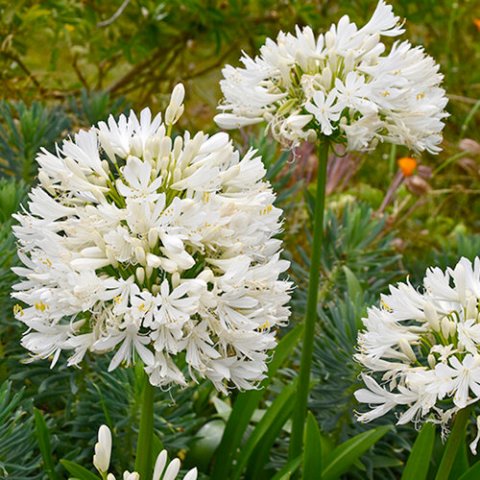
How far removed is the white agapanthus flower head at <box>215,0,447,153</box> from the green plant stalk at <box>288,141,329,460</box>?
0.32 feet

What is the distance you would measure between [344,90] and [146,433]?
81 cm

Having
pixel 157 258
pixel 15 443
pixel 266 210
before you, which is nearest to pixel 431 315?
pixel 266 210

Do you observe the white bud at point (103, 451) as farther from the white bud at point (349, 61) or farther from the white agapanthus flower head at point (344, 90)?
the white bud at point (349, 61)

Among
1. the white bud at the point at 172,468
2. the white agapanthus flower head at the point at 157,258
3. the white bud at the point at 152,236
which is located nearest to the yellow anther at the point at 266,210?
the white agapanthus flower head at the point at 157,258

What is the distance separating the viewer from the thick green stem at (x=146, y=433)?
1.56 meters

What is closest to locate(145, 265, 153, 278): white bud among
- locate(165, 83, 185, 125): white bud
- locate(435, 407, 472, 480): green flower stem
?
locate(165, 83, 185, 125): white bud

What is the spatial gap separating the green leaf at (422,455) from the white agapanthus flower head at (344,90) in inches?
24.5

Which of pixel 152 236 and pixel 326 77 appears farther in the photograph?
pixel 326 77

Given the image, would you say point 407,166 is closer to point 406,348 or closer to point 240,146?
point 240,146

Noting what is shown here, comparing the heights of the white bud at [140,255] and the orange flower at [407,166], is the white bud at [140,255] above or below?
below

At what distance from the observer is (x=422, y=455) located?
1742mm

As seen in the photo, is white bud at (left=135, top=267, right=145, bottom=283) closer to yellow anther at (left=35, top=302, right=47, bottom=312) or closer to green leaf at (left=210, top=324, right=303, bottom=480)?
yellow anther at (left=35, top=302, right=47, bottom=312)

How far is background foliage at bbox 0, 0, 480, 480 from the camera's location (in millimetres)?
2127

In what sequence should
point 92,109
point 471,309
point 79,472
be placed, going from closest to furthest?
point 471,309, point 79,472, point 92,109
